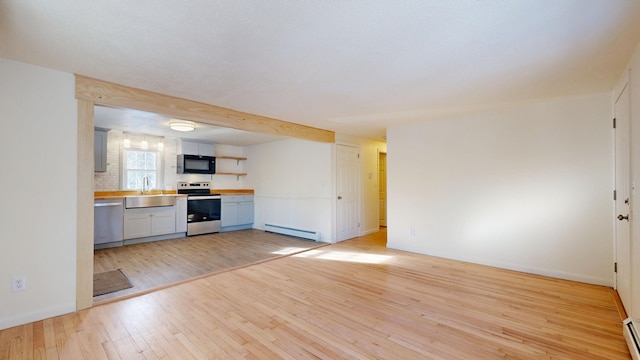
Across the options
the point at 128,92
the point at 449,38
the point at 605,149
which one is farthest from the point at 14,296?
the point at 605,149

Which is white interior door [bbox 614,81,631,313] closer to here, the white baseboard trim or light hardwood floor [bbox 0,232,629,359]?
light hardwood floor [bbox 0,232,629,359]

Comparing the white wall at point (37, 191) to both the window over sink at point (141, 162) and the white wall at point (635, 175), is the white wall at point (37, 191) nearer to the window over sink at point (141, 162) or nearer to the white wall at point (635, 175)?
the window over sink at point (141, 162)

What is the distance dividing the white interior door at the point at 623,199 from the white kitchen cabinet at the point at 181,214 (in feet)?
22.0

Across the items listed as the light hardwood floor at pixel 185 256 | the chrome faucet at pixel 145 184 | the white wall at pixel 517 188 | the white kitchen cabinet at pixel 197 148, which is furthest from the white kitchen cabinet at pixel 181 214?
the white wall at pixel 517 188

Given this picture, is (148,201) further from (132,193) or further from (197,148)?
(197,148)

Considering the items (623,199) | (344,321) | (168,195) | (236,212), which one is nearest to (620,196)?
(623,199)

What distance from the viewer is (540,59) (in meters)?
2.19

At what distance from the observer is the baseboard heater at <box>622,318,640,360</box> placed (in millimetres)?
1731

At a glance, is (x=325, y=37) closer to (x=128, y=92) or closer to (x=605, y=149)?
(x=128, y=92)

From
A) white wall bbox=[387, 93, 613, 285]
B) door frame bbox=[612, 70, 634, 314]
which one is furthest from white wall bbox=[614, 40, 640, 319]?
white wall bbox=[387, 93, 613, 285]

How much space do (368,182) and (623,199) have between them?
4.09m

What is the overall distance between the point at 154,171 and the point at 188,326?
191 inches

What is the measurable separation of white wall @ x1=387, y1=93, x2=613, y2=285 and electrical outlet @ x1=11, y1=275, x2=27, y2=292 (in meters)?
4.76

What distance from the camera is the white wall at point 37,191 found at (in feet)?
7.37
